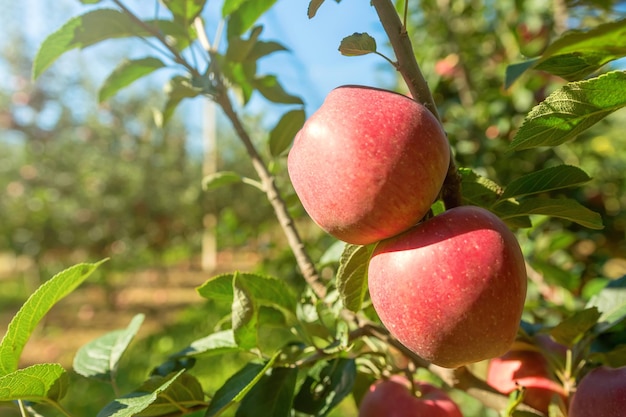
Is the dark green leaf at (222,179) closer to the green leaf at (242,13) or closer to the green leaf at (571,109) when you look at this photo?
the green leaf at (242,13)

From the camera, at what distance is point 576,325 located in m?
0.43

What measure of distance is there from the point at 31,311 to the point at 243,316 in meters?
0.18

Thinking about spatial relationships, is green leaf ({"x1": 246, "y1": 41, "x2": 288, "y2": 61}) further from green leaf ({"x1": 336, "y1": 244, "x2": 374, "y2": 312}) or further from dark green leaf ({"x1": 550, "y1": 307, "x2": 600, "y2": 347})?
dark green leaf ({"x1": 550, "y1": 307, "x2": 600, "y2": 347})

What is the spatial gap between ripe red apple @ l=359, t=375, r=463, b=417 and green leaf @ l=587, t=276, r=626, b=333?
169 millimetres

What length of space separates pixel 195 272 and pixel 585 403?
24.7ft

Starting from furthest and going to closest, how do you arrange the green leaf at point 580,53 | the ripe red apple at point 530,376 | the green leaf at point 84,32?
the green leaf at point 84,32
the ripe red apple at point 530,376
the green leaf at point 580,53

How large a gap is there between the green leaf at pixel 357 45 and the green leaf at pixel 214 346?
11.1 inches

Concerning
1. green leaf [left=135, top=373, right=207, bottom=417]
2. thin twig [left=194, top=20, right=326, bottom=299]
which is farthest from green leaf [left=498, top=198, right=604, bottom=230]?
green leaf [left=135, top=373, right=207, bottom=417]

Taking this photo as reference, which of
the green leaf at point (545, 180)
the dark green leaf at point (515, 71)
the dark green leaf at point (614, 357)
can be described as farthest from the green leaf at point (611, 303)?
the dark green leaf at point (515, 71)

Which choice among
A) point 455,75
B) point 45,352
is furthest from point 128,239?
point 455,75

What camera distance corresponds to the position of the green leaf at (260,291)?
0.45 meters

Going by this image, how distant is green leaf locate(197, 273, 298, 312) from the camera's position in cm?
45

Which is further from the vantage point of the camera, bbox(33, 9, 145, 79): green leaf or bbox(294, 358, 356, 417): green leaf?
bbox(33, 9, 145, 79): green leaf

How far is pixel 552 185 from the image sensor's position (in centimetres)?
40
